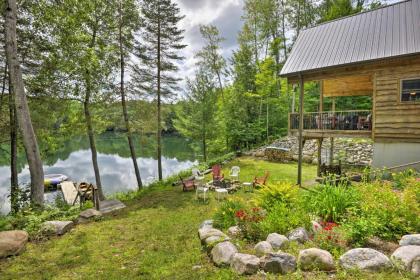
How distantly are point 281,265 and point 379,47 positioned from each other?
32.4 feet

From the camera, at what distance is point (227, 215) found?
6.15m

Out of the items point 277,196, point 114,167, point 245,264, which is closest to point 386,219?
point 277,196

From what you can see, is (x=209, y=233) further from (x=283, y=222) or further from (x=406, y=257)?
(x=406, y=257)

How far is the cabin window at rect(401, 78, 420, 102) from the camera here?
9.32 meters

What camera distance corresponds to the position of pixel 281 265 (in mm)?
4023

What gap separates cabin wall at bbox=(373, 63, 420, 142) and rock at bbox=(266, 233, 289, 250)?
7.76 metres

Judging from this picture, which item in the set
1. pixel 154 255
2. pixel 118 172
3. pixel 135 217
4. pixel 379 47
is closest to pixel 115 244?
pixel 154 255

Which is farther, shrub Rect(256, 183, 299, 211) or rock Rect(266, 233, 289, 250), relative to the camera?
shrub Rect(256, 183, 299, 211)

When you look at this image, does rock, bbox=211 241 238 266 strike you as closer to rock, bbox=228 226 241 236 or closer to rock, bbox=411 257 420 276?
rock, bbox=228 226 241 236

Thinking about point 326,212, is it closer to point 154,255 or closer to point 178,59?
point 154,255

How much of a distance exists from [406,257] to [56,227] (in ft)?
25.1

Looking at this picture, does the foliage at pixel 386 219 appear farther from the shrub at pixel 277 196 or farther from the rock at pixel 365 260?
the shrub at pixel 277 196

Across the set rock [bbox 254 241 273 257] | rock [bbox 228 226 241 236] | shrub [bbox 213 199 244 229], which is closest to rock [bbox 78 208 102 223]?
shrub [bbox 213 199 244 229]

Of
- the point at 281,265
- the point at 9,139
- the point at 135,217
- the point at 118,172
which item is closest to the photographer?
the point at 281,265
